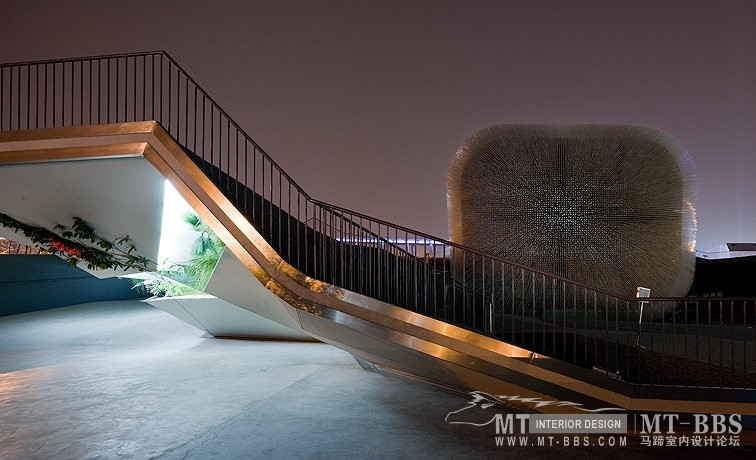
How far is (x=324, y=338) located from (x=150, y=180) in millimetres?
2952

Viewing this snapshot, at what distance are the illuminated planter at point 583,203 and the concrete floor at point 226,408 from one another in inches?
122

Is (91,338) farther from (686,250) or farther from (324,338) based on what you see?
(686,250)

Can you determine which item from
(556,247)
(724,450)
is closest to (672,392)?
(724,450)

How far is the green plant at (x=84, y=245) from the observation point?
794cm

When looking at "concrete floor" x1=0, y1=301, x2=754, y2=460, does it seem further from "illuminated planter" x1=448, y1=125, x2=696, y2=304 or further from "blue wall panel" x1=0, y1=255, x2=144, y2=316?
"blue wall panel" x1=0, y1=255, x2=144, y2=316

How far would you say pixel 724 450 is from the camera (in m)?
4.48

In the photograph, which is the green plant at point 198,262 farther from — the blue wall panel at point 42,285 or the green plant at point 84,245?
the blue wall panel at point 42,285

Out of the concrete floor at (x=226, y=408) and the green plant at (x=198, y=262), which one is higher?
the green plant at (x=198, y=262)

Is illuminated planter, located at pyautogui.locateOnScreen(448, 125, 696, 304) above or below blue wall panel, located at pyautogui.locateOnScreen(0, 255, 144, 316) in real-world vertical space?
above

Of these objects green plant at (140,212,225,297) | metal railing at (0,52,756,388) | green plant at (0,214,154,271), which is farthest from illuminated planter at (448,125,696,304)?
green plant at (0,214,154,271)

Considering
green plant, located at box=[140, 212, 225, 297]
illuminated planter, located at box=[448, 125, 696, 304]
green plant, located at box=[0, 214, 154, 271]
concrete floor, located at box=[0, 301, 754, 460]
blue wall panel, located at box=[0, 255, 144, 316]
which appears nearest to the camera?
concrete floor, located at box=[0, 301, 754, 460]

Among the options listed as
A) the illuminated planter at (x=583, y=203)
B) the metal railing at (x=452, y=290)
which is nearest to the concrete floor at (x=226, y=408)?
the metal railing at (x=452, y=290)

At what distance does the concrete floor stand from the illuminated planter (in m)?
3.10

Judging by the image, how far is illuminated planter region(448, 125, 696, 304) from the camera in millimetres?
8445
